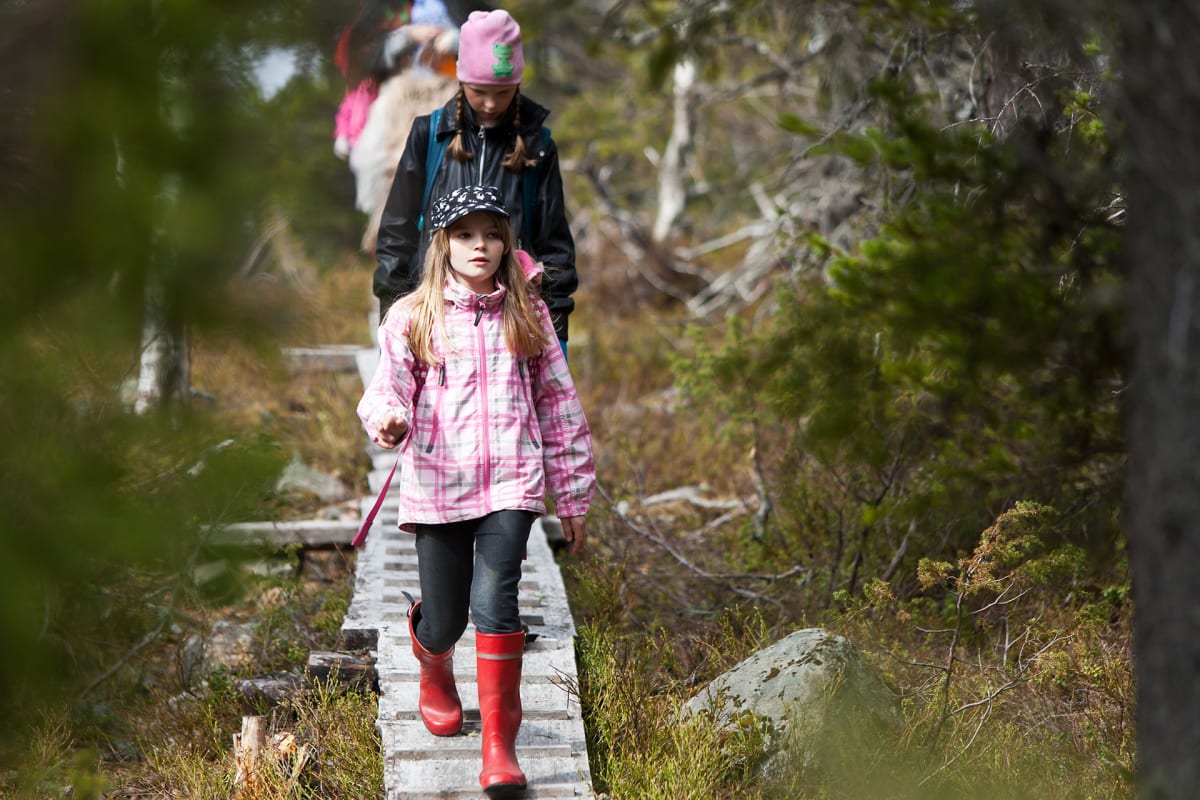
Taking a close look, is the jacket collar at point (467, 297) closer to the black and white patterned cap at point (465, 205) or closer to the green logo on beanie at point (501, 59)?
the black and white patterned cap at point (465, 205)

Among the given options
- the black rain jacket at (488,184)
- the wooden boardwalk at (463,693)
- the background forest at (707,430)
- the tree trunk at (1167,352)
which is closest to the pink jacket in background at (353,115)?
the background forest at (707,430)

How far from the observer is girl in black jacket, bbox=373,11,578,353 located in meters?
4.40

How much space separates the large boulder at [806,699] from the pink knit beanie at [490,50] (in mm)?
2272

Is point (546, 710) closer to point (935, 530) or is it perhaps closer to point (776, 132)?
point (935, 530)

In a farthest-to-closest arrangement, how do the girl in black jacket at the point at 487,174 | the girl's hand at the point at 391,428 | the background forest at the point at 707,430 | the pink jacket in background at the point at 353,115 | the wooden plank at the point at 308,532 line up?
the pink jacket in background at the point at 353,115, the wooden plank at the point at 308,532, the girl in black jacket at the point at 487,174, the girl's hand at the point at 391,428, the background forest at the point at 707,430

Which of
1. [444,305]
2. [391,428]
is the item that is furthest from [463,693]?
[444,305]

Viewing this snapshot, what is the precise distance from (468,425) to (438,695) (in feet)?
3.12

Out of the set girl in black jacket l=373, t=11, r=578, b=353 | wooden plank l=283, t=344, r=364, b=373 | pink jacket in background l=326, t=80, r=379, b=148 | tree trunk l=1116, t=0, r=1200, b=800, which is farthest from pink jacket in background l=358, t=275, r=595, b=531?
wooden plank l=283, t=344, r=364, b=373

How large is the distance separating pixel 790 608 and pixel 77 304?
379cm

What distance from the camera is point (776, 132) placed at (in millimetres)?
15398

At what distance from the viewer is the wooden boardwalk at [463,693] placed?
3.79m

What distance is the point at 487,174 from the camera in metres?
4.44

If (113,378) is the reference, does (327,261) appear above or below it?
above

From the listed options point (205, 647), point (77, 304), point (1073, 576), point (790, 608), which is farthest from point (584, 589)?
point (77, 304)
